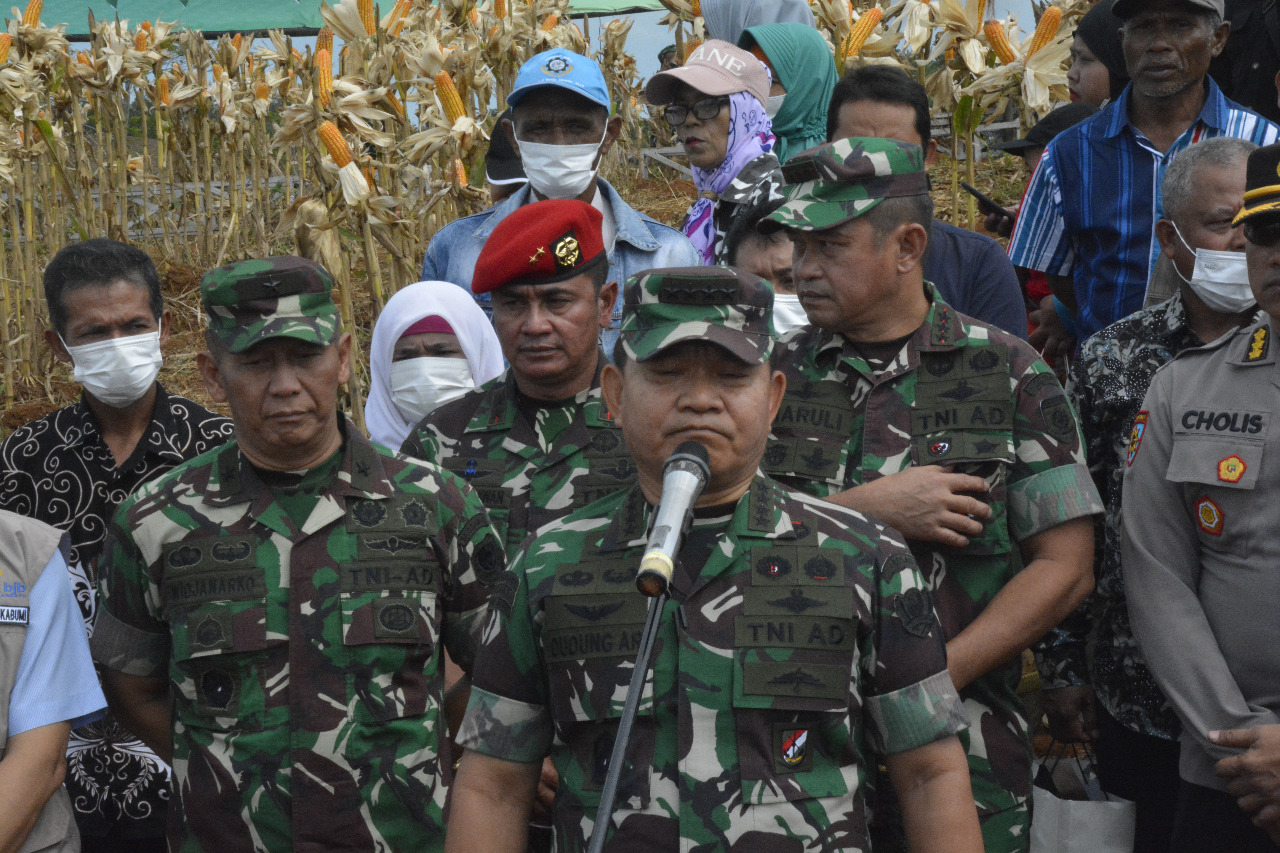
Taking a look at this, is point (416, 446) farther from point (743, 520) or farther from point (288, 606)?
point (743, 520)

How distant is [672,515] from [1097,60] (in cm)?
493

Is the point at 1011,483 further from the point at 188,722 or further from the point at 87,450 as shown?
the point at 87,450

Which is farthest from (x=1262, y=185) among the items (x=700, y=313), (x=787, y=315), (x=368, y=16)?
(x=368, y=16)

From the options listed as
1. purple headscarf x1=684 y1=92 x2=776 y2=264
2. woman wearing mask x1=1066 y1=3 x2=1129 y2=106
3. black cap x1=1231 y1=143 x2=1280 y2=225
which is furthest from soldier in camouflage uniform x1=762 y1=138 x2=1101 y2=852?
woman wearing mask x1=1066 y1=3 x2=1129 y2=106

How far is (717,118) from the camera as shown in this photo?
5020 millimetres

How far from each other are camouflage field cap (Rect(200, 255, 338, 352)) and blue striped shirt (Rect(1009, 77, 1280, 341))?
2.71 m

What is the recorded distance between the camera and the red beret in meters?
3.48

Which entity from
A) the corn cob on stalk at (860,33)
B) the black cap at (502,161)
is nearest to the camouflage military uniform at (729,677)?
the black cap at (502,161)

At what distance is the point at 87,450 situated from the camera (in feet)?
12.5

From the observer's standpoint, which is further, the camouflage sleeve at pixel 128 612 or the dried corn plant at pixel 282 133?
the dried corn plant at pixel 282 133

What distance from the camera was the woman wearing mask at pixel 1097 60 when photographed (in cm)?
561

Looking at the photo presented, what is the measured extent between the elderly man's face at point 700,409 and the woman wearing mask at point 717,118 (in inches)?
102

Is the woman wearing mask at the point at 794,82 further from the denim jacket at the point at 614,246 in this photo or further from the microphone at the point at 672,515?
the microphone at the point at 672,515

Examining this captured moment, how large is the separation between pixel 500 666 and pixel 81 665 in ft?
3.89
